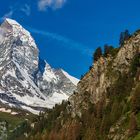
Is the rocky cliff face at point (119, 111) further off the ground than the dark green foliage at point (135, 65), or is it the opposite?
the dark green foliage at point (135, 65)

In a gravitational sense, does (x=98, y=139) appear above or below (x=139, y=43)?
below

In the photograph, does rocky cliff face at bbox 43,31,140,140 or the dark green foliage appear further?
the dark green foliage

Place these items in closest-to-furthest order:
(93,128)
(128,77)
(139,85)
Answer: (139,85) → (93,128) → (128,77)

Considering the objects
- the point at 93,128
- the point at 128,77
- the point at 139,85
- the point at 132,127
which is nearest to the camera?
the point at 132,127

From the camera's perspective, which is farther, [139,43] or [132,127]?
[139,43]

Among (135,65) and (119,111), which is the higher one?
(135,65)

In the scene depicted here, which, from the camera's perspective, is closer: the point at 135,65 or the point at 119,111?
the point at 119,111

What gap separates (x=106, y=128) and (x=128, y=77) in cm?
2880

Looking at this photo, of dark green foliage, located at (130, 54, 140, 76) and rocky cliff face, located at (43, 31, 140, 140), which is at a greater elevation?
dark green foliage, located at (130, 54, 140, 76)

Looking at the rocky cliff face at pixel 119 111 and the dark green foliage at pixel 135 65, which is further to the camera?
the dark green foliage at pixel 135 65

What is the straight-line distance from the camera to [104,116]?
7032 inches

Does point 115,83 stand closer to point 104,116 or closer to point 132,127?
point 104,116

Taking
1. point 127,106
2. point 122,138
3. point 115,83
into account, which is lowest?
point 122,138

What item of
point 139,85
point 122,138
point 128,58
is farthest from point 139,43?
point 122,138
